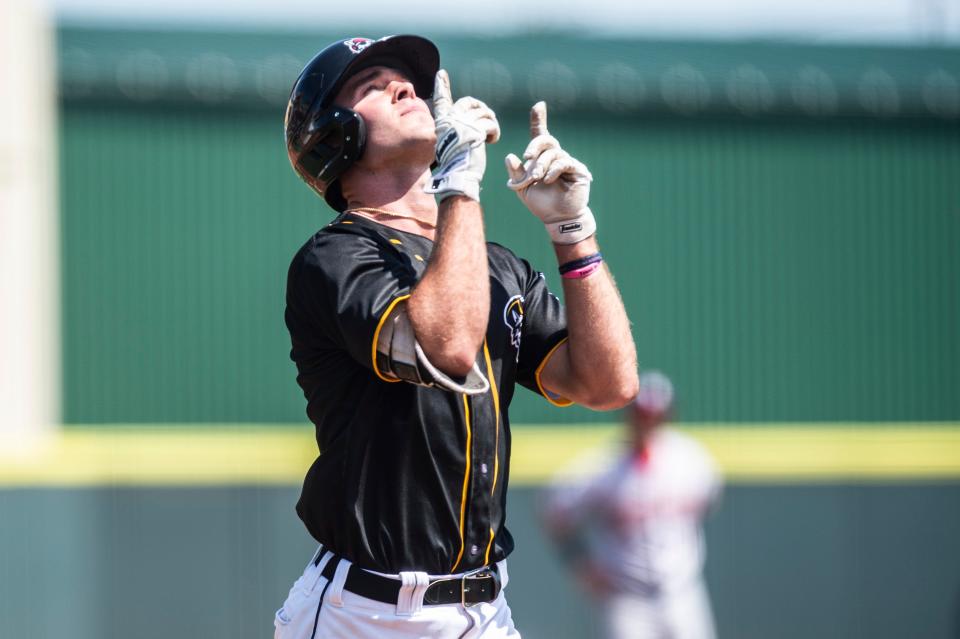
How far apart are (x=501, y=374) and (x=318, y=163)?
667 mm

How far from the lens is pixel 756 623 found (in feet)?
25.0

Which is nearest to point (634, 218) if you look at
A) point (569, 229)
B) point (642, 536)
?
point (642, 536)

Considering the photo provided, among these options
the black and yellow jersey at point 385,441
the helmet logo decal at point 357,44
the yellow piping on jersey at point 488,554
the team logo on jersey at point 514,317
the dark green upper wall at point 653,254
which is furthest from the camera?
the dark green upper wall at point 653,254

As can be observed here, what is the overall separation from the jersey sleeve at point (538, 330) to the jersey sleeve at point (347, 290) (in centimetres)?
42

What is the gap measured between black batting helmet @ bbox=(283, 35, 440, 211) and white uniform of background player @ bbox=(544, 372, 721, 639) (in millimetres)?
4523

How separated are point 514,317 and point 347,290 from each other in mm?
480

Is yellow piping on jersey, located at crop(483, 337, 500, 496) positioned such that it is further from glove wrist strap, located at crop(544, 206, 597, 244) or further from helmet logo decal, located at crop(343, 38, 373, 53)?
helmet logo decal, located at crop(343, 38, 373, 53)

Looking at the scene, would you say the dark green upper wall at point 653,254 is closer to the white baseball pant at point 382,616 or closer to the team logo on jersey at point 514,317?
the team logo on jersey at point 514,317

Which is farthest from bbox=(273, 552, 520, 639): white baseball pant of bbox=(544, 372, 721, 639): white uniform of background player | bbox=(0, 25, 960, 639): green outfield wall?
bbox=(0, 25, 960, 639): green outfield wall

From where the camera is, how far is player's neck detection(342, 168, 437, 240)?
3.06 meters

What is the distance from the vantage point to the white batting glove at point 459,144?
271cm

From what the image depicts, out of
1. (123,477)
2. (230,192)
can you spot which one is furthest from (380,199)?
(230,192)

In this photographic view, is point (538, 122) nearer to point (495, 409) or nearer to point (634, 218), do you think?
point (495, 409)

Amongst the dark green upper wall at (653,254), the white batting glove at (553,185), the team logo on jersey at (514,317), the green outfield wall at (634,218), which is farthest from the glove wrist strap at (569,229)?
the dark green upper wall at (653,254)
